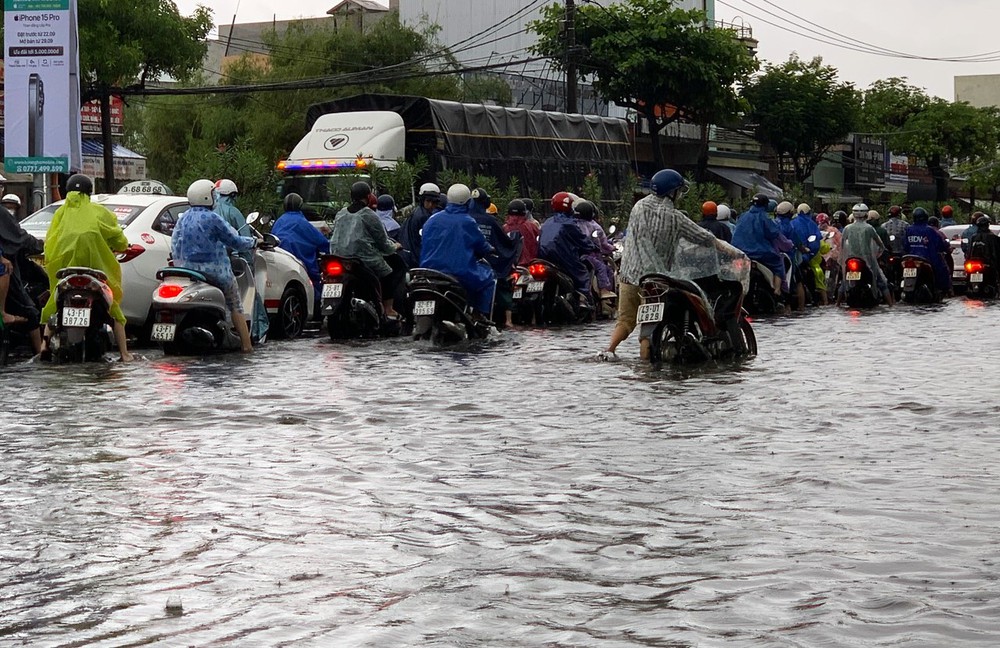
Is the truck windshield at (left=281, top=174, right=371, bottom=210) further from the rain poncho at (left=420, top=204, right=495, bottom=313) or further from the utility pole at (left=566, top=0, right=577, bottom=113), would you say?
the utility pole at (left=566, top=0, right=577, bottom=113)

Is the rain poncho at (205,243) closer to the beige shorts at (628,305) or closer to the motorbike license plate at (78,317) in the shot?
the motorbike license plate at (78,317)

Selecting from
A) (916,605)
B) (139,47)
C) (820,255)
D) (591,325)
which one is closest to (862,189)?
(139,47)

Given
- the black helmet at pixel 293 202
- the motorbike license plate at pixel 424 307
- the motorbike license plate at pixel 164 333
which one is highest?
the black helmet at pixel 293 202

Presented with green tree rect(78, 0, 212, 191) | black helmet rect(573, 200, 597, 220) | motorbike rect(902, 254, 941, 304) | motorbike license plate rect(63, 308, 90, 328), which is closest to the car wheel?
black helmet rect(573, 200, 597, 220)

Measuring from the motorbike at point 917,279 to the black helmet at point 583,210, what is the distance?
21.9ft

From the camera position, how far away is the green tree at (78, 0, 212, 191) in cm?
3775

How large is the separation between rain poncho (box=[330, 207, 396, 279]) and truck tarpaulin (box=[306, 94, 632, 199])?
10.3 meters

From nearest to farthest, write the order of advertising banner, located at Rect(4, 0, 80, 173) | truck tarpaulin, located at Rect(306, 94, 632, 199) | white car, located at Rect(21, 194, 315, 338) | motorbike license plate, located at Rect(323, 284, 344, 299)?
1. white car, located at Rect(21, 194, 315, 338)
2. motorbike license plate, located at Rect(323, 284, 344, 299)
3. advertising banner, located at Rect(4, 0, 80, 173)
4. truck tarpaulin, located at Rect(306, 94, 632, 199)

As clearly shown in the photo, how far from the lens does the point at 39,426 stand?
9711 mm

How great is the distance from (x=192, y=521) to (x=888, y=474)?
317 cm

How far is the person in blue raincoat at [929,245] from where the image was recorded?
1003 inches

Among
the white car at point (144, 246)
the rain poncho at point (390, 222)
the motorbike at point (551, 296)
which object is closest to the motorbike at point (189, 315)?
the white car at point (144, 246)

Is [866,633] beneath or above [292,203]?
beneath

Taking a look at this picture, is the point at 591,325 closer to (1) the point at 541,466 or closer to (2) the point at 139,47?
(1) the point at 541,466
